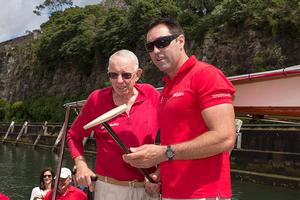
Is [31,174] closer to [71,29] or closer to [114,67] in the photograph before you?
[114,67]

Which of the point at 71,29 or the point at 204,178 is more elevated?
the point at 71,29

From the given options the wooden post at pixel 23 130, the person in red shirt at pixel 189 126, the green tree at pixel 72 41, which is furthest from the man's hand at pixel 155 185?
the wooden post at pixel 23 130

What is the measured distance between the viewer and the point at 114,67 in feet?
9.53

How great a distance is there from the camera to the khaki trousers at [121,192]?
293cm

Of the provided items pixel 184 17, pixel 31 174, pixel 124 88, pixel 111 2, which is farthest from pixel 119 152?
pixel 111 2

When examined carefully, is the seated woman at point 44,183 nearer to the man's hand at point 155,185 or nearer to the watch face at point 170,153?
the man's hand at point 155,185

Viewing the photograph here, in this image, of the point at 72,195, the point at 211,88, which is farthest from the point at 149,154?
the point at 72,195

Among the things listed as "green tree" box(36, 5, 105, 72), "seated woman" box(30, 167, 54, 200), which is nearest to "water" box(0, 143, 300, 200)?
"seated woman" box(30, 167, 54, 200)

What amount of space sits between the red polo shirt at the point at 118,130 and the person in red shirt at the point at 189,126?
498 mm

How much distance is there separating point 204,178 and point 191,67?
1.91 ft

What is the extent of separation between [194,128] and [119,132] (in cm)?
76

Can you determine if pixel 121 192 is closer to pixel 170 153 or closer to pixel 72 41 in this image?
pixel 170 153

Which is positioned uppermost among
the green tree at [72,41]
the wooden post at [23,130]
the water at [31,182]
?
the green tree at [72,41]

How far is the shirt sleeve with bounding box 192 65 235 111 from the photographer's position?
7.06 ft
